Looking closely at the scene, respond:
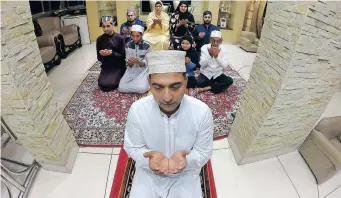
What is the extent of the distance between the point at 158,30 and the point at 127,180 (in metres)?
3.97

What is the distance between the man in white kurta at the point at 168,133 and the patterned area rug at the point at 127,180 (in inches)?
12.7

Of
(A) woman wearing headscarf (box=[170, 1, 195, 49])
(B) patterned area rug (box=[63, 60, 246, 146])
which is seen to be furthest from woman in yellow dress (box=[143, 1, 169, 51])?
(B) patterned area rug (box=[63, 60, 246, 146])

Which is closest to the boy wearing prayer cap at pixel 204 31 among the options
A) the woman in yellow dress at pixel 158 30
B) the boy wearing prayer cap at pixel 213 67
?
the woman in yellow dress at pixel 158 30

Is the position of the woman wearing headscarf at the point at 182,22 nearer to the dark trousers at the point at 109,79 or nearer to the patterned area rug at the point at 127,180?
the dark trousers at the point at 109,79

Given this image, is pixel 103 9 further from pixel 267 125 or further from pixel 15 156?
pixel 267 125

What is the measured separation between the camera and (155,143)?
1.44m

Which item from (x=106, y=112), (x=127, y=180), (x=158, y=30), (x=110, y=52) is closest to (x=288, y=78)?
(x=127, y=180)

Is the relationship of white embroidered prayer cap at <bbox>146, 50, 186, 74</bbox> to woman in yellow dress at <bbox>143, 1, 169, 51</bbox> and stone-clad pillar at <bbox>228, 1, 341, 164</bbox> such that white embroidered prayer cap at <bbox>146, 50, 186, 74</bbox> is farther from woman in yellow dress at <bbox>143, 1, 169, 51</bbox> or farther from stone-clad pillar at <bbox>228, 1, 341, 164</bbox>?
woman in yellow dress at <bbox>143, 1, 169, 51</bbox>

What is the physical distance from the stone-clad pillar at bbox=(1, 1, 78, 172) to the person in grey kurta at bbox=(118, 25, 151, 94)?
157cm

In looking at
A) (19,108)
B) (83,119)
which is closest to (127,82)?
(83,119)

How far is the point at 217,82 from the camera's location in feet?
11.9

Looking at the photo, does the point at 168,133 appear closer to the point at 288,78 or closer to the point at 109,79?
the point at 288,78

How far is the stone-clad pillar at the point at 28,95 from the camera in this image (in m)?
1.34

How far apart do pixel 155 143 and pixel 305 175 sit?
1795mm
